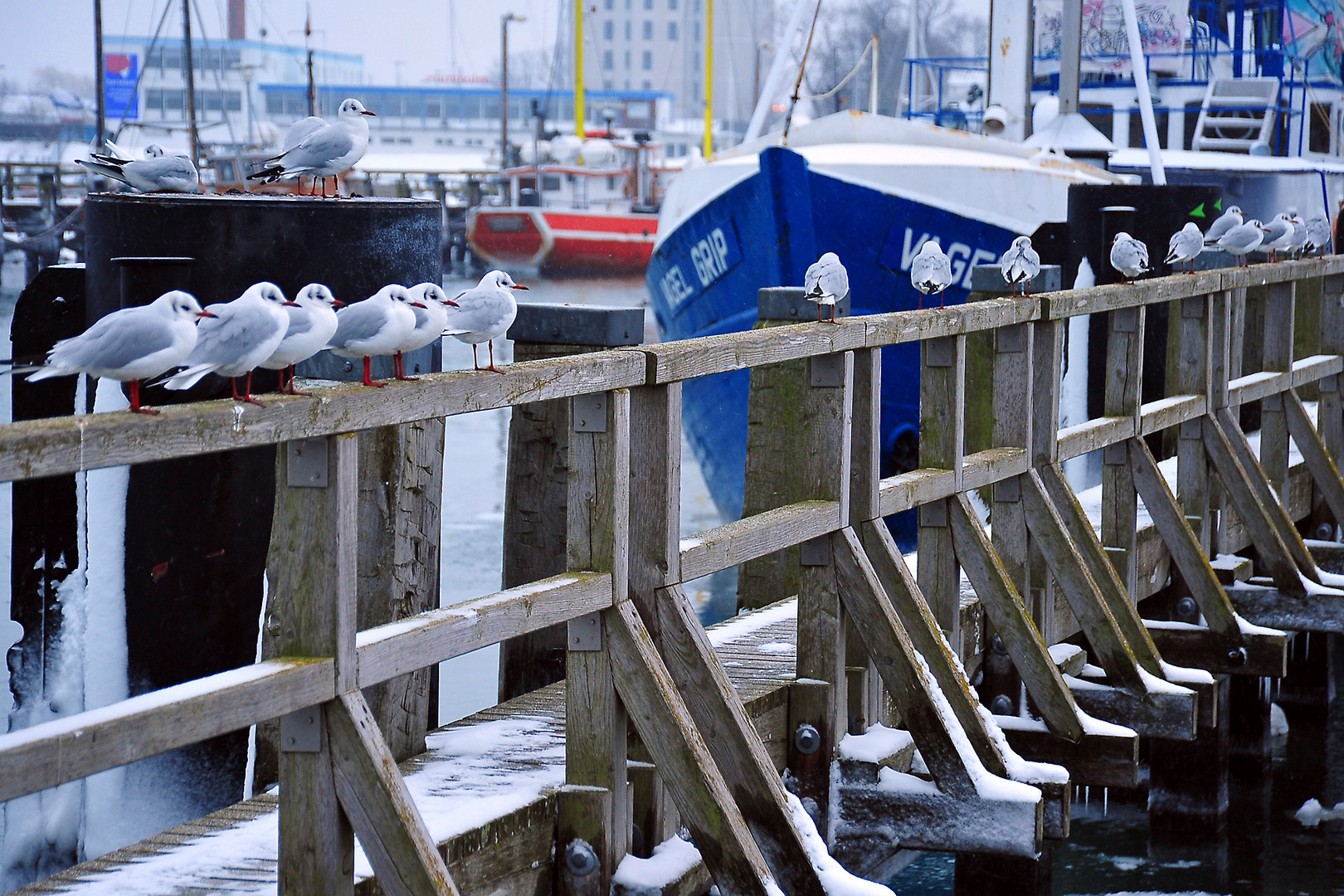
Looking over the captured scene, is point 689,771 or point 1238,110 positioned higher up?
point 1238,110

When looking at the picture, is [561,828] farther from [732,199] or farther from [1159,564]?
[732,199]

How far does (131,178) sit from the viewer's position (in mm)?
5613

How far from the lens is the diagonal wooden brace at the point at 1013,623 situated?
5.59 meters

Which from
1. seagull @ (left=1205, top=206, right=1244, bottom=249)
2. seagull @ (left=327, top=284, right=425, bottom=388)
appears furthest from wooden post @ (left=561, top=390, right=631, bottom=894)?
seagull @ (left=1205, top=206, right=1244, bottom=249)

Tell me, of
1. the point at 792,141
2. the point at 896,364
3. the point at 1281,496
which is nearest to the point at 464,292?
the point at 1281,496

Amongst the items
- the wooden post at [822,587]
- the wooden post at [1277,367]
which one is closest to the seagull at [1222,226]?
the wooden post at [1277,367]

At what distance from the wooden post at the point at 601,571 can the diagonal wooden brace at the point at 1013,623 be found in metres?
1.89

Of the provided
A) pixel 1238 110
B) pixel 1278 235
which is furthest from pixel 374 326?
pixel 1238 110

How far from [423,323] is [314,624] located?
0.75 m

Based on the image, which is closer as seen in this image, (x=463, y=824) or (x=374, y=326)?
(x=374, y=326)

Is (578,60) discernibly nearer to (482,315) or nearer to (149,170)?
(149,170)

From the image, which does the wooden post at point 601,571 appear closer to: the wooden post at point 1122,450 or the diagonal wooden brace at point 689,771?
the diagonal wooden brace at point 689,771

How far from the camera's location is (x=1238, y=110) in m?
20.3

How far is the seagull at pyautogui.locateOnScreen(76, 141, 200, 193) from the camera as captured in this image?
221 inches
